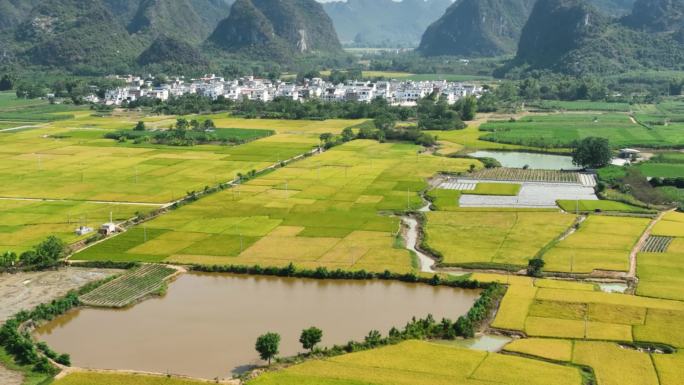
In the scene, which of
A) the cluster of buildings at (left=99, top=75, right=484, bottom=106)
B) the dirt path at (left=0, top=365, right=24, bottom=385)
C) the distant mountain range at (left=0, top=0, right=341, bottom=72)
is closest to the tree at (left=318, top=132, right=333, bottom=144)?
the cluster of buildings at (left=99, top=75, right=484, bottom=106)

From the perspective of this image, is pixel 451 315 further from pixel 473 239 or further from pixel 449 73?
pixel 449 73

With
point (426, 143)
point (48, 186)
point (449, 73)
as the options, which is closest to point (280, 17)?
point (449, 73)

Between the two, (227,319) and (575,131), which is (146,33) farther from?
(227,319)

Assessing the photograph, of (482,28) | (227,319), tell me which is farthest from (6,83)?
(482,28)

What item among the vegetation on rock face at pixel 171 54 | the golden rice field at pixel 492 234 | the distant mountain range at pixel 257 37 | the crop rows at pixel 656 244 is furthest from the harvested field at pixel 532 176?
the vegetation on rock face at pixel 171 54

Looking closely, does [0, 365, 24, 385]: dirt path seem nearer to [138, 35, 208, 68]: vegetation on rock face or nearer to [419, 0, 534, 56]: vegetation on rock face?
[138, 35, 208, 68]: vegetation on rock face

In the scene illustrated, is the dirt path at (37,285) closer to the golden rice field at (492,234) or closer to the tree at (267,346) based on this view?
the tree at (267,346)
